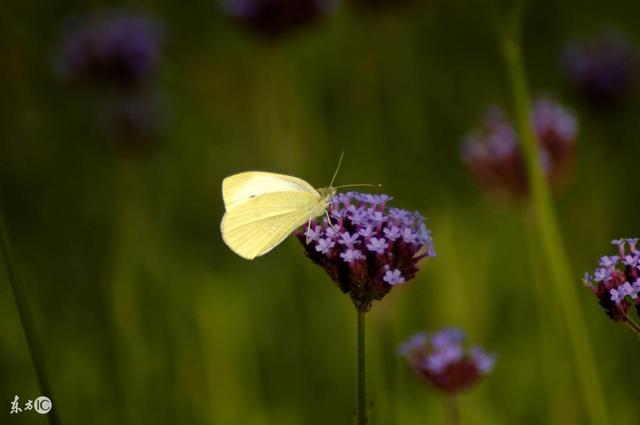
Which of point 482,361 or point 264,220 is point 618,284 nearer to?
point 482,361

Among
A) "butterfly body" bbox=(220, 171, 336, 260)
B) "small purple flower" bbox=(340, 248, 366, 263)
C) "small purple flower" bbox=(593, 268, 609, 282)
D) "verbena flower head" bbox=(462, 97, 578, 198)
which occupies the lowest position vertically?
"small purple flower" bbox=(593, 268, 609, 282)

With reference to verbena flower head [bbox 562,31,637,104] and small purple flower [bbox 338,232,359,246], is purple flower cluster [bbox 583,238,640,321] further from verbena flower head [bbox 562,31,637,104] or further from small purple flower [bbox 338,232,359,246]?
verbena flower head [bbox 562,31,637,104]

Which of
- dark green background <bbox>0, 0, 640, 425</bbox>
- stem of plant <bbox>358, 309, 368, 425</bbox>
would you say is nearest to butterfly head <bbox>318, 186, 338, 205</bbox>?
stem of plant <bbox>358, 309, 368, 425</bbox>

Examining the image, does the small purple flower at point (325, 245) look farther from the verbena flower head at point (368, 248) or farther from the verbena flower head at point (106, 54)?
the verbena flower head at point (106, 54)

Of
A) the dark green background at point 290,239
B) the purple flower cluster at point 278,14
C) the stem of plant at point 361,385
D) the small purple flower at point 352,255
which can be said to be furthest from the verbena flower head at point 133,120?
the stem of plant at point 361,385

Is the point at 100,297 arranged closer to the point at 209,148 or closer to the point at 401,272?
the point at 209,148

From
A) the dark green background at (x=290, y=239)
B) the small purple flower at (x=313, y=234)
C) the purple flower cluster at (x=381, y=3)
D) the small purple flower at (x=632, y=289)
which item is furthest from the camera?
the purple flower cluster at (x=381, y=3)
